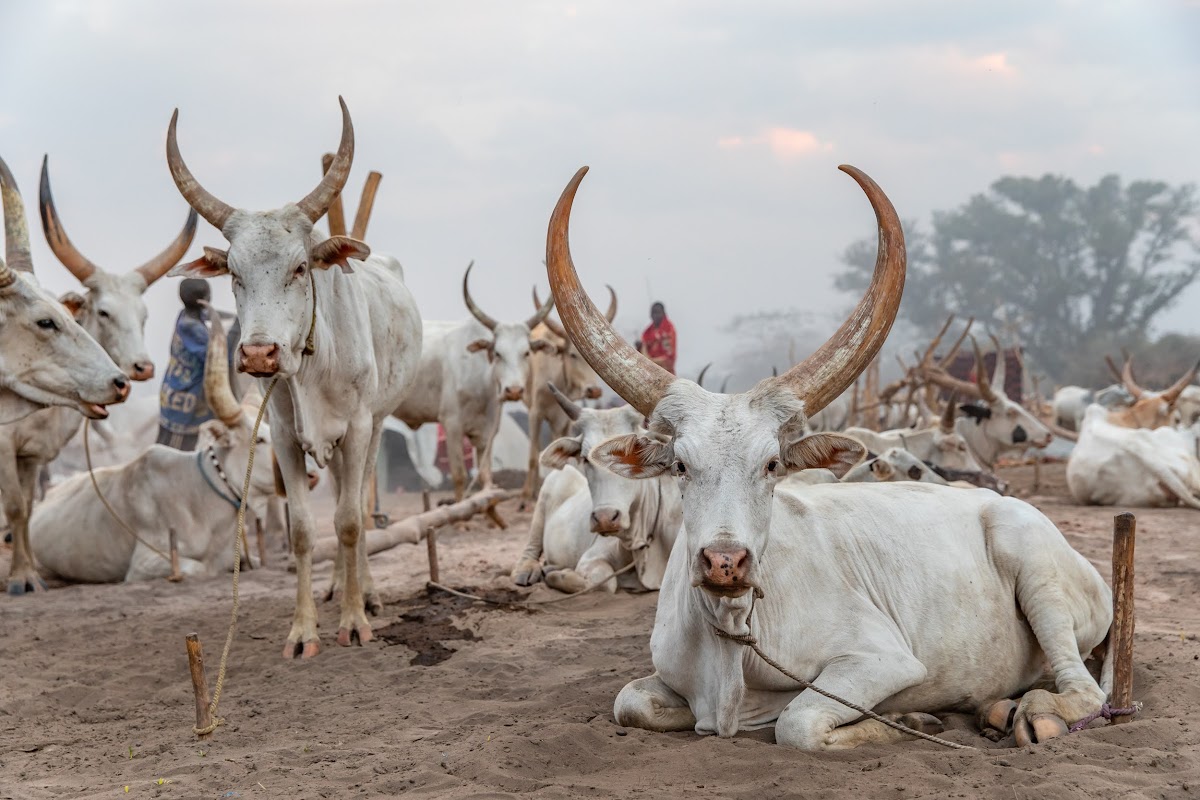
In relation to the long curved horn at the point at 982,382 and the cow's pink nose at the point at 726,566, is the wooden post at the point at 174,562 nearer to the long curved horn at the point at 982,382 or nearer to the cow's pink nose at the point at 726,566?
the cow's pink nose at the point at 726,566

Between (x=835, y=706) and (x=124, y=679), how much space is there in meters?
3.47

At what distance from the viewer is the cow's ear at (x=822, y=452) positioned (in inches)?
150

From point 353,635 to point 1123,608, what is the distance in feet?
12.4

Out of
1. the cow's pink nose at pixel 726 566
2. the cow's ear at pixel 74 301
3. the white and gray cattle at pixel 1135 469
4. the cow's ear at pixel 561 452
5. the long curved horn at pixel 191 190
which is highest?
the long curved horn at pixel 191 190

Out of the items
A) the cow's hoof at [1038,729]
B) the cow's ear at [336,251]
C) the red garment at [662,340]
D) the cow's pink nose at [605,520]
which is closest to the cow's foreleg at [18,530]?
the cow's ear at [336,251]

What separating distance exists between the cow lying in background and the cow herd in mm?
19

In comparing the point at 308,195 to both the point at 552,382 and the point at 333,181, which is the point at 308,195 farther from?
the point at 552,382

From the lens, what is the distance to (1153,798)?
3.24m

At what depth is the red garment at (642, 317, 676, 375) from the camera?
52.0 feet

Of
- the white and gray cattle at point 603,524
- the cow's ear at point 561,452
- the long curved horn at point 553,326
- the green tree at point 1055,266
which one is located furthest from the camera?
the green tree at point 1055,266

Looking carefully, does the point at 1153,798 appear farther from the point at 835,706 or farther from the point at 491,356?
the point at 491,356

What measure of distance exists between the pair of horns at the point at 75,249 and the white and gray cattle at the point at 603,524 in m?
2.85

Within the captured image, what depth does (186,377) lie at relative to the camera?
9852 mm

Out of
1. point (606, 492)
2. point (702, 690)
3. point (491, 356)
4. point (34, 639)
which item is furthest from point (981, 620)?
point (491, 356)
